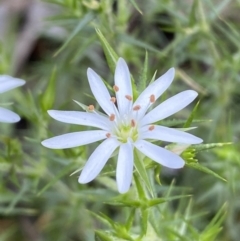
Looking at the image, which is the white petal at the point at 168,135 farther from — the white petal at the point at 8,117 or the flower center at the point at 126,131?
the white petal at the point at 8,117

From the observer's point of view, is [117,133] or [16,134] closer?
[117,133]

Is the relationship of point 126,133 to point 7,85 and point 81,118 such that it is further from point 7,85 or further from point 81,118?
point 7,85

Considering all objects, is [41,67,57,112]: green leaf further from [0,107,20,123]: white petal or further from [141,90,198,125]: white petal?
[141,90,198,125]: white petal

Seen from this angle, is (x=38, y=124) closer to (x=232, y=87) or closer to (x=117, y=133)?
(x=117, y=133)

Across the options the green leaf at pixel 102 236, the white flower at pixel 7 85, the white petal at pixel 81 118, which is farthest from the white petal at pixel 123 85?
the green leaf at pixel 102 236

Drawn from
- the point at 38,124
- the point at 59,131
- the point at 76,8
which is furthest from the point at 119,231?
the point at 59,131

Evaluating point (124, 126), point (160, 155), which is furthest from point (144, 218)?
point (124, 126)

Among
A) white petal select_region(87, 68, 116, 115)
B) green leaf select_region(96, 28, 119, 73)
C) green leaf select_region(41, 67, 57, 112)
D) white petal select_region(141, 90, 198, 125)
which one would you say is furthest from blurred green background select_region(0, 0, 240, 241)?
white petal select_region(141, 90, 198, 125)
